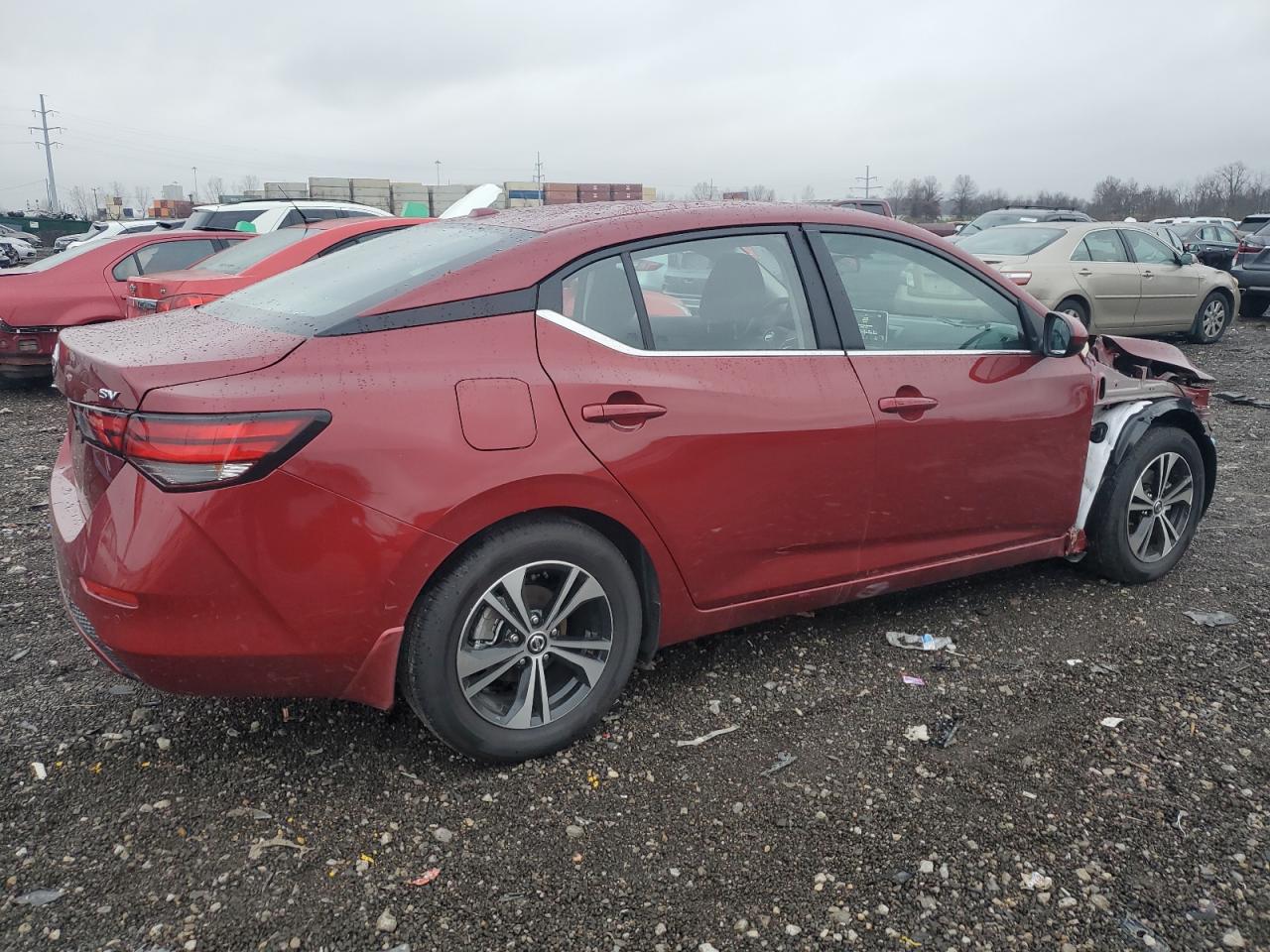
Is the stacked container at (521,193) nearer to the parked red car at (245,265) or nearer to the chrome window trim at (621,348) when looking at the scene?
the parked red car at (245,265)

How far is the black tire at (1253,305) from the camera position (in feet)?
53.8

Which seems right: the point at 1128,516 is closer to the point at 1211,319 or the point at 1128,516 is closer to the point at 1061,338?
the point at 1061,338

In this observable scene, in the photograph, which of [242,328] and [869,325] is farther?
[869,325]

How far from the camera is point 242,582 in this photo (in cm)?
247

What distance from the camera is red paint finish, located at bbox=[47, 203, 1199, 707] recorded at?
97.2 inches

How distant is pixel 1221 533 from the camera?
17.2 ft

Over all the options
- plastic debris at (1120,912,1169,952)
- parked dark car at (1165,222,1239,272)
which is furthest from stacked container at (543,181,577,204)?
plastic debris at (1120,912,1169,952)

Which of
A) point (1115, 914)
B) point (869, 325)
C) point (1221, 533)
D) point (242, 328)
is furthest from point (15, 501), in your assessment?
point (1221, 533)

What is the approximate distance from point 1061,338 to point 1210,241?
22.8 m

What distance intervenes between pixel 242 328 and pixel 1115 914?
2.77m

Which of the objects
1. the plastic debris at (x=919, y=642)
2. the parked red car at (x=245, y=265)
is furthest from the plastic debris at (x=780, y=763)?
the parked red car at (x=245, y=265)

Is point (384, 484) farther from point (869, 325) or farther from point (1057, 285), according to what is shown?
point (1057, 285)

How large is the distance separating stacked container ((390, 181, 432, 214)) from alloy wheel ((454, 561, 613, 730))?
3647 cm

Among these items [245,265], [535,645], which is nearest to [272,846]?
[535,645]
